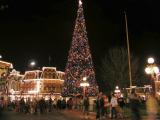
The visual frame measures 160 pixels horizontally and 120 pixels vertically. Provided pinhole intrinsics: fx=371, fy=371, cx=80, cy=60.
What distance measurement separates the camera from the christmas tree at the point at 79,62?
57375 millimetres

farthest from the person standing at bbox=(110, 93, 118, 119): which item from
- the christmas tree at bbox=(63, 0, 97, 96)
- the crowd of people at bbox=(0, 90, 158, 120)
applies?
the christmas tree at bbox=(63, 0, 97, 96)

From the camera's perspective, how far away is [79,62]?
58.9 m

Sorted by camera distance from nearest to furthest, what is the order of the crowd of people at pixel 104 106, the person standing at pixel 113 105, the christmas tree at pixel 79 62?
1. the crowd of people at pixel 104 106
2. the person standing at pixel 113 105
3. the christmas tree at pixel 79 62

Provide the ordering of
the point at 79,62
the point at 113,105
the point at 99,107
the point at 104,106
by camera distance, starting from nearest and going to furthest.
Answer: the point at 113,105 < the point at 99,107 < the point at 104,106 < the point at 79,62

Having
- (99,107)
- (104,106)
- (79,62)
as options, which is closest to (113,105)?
(99,107)

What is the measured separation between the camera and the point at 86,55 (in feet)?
191

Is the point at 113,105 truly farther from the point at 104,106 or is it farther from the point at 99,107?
the point at 104,106

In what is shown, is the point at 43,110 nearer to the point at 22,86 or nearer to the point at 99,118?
the point at 99,118

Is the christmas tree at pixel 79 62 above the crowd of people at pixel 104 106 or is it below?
above

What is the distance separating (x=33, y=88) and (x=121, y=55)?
84.0 ft

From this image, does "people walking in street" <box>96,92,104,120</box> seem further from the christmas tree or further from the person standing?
the christmas tree

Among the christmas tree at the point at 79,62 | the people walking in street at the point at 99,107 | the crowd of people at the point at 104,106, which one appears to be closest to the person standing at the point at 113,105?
the crowd of people at the point at 104,106

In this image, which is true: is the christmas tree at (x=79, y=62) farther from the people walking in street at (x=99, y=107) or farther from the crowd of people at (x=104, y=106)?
the people walking in street at (x=99, y=107)

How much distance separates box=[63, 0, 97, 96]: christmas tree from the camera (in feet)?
188
